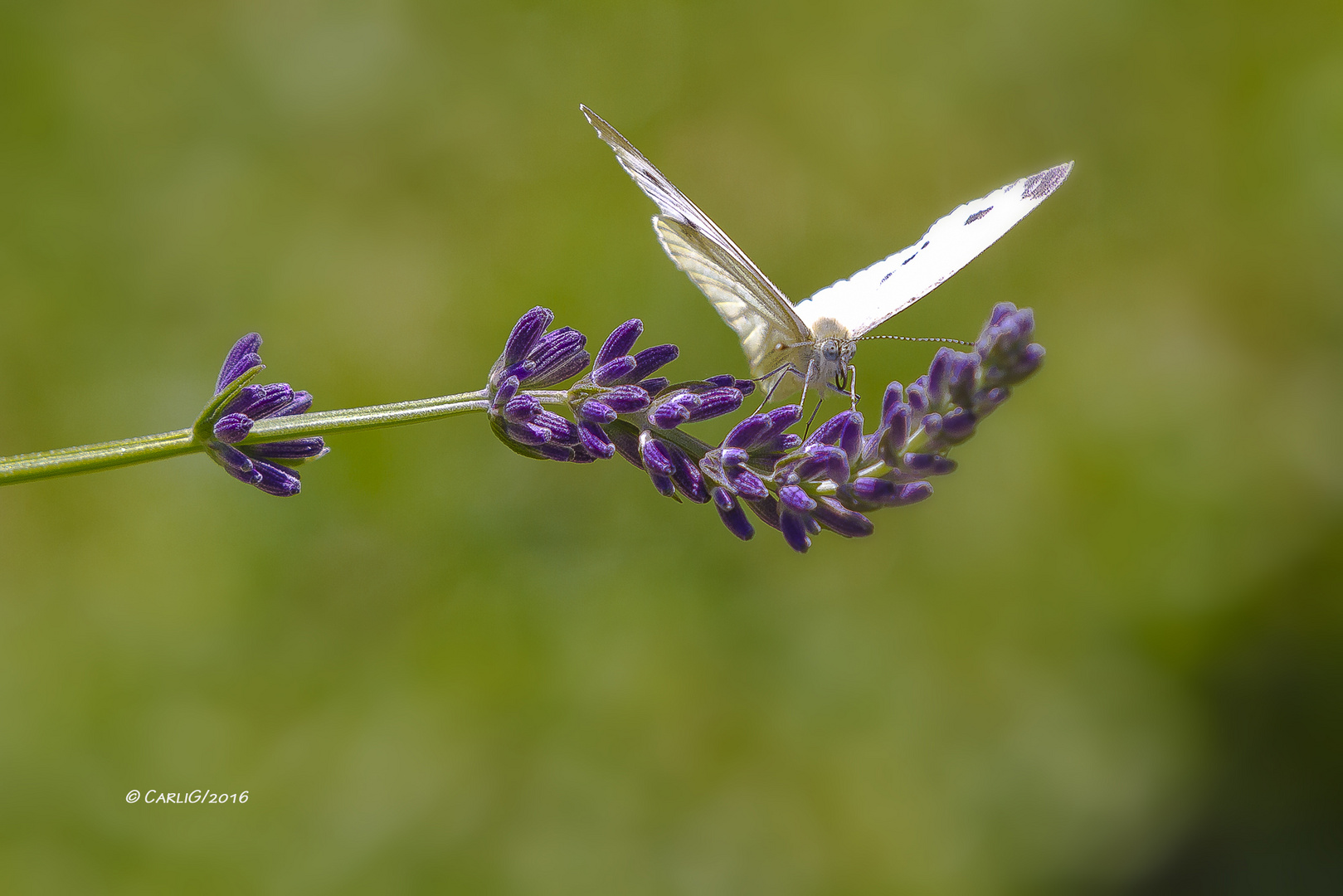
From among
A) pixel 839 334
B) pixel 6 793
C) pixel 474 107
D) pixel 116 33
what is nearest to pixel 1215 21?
pixel 474 107

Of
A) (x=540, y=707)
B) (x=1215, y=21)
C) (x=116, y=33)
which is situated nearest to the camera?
(x=540, y=707)

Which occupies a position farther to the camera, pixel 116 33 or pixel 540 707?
pixel 116 33

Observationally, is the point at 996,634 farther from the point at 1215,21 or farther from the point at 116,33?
the point at 116,33

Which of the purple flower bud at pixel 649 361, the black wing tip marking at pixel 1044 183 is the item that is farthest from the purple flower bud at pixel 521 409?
the black wing tip marking at pixel 1044 183

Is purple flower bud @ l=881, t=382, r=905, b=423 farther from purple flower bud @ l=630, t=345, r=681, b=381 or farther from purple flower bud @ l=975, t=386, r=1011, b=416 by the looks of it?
purple flower bud @ l=630, t=345, r=681, b=381

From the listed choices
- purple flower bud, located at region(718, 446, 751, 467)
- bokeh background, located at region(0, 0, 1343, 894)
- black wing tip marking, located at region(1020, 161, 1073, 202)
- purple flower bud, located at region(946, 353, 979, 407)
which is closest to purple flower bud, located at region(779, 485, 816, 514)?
purple flower bud, located at region(718, 446, 751, 467)

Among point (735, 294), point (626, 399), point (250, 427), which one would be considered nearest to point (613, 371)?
point (626, 399)
